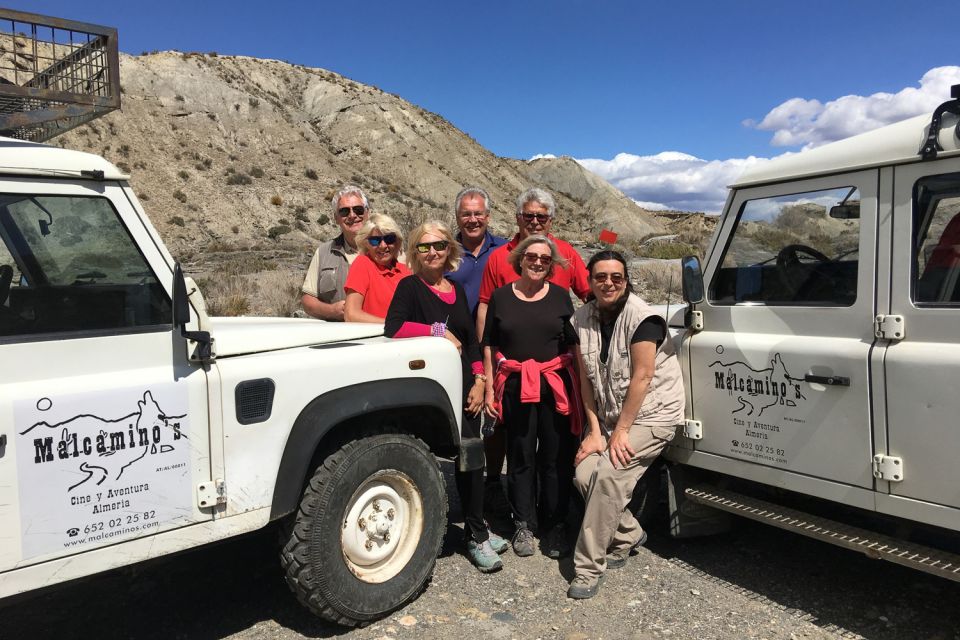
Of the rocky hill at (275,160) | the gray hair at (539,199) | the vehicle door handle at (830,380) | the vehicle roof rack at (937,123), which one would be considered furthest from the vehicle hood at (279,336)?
the rocky hill at (275,160)

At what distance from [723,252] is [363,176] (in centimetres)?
4039

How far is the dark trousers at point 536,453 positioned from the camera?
13.9 ft

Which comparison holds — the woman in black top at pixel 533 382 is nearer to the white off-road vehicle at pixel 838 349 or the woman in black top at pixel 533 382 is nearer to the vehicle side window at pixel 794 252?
the white off-road vehicle at pixel 838 349

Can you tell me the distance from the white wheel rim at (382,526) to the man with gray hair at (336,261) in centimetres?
179

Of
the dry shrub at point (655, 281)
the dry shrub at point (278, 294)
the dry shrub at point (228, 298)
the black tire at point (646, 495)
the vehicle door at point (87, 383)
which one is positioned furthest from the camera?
the dry shrub at point (655, 281)

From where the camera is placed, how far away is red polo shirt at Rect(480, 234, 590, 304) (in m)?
4.65

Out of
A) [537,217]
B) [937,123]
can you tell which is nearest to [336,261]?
[537,217]

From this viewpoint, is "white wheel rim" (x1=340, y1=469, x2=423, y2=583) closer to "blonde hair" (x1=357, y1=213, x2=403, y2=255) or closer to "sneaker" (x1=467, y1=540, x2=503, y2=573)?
"sneaker" (x1=467, y1=540, x2=503, y2=573)

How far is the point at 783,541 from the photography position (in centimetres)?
438

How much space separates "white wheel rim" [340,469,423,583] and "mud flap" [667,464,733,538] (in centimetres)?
153

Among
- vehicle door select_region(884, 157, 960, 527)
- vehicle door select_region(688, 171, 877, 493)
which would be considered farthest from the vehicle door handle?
vehicle door select_region(884, 157, 960, 527)

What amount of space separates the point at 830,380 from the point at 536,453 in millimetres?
1827

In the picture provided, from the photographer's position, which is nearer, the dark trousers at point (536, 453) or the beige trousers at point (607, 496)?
the beige trousers at point (607, 496)

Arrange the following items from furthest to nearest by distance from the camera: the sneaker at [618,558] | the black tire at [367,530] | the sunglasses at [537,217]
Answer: the sunglasses at [537,217] < the sneaker at [618,558] < the black tire at [367,530]
